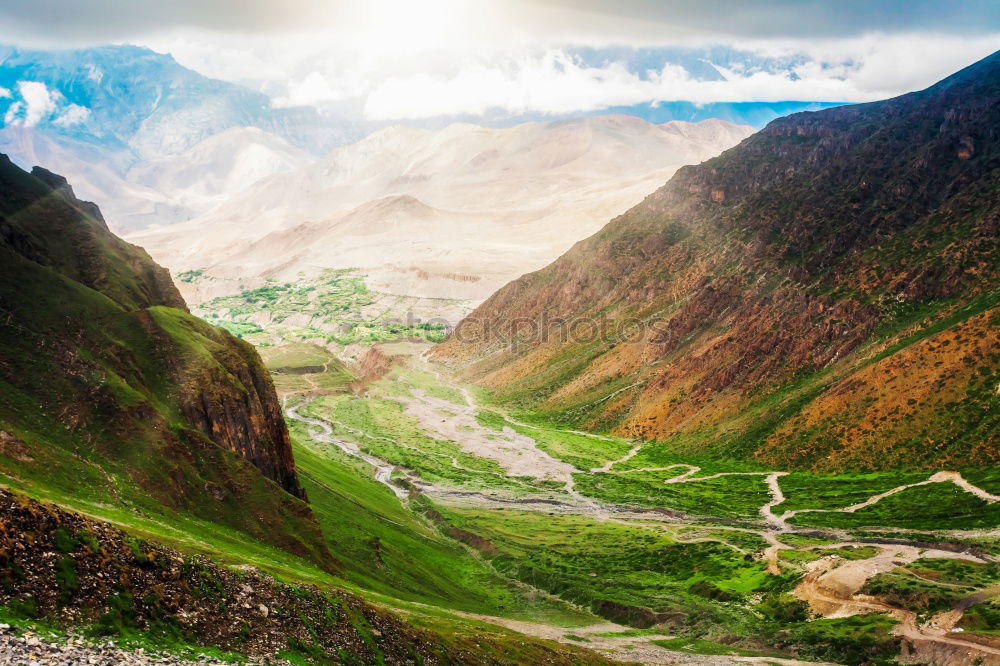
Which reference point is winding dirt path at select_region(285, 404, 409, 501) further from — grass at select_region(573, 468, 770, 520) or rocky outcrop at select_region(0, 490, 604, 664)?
rocky outcrop at select_region(0, 490, 604, 664)

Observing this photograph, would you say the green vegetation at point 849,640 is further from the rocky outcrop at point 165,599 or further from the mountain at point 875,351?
the mountain at point 875,351

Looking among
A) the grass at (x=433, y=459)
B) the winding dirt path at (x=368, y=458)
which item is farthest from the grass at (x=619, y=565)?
the grass at (x=433, y=459)

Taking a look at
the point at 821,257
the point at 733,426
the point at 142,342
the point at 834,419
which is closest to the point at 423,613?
the point at 142,342

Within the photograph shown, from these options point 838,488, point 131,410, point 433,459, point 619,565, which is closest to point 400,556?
point 619,565

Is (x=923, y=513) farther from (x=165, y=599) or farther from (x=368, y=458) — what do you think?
(x=368, y=458)

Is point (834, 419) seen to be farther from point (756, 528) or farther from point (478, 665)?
point (478, 665)

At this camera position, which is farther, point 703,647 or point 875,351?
point 875,351

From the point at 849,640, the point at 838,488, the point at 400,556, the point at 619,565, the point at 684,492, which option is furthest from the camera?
the point at 684,492
